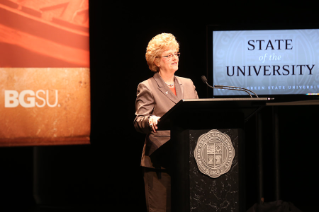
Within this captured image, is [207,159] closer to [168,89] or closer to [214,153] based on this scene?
[214,153]

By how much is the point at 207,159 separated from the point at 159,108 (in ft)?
1.77

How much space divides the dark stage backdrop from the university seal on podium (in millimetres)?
2018

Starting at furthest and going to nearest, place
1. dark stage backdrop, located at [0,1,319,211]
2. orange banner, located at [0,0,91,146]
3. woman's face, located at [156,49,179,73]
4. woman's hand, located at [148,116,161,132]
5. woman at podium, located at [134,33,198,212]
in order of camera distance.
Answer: dark stage backdrop, located at [0,1,319,211]
orange banner, located at [0,0,91,146]
woman's face, located at [156,49,179,73]
woman at podium, located at [134,33,198,212]
woman's hand, located at [148,116,161,132]

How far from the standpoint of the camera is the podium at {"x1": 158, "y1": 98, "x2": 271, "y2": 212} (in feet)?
4.68

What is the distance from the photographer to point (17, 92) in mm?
3070

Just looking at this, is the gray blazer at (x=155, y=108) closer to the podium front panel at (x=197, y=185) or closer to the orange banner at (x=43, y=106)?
the podium front panel at (x=197, y=185)

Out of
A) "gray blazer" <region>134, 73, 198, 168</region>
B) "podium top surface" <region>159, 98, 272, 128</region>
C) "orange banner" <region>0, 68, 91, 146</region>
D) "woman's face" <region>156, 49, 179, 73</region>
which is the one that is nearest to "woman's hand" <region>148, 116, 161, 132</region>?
"podium top surface" <region>159, 98, 272, 128</region>

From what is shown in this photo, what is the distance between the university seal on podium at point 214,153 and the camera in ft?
4.69

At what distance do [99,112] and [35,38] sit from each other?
921 mm

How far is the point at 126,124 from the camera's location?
11.2 ft

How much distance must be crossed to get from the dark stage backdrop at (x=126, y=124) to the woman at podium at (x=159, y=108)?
142cm

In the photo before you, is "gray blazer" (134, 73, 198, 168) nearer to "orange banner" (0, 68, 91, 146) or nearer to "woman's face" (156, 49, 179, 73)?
"woman's face" (156, 49, 179, 73)

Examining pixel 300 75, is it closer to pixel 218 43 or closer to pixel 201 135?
pixel 218 43

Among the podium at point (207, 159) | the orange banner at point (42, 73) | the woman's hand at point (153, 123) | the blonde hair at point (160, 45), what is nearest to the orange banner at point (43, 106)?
the orange banner at point (42, 73)
